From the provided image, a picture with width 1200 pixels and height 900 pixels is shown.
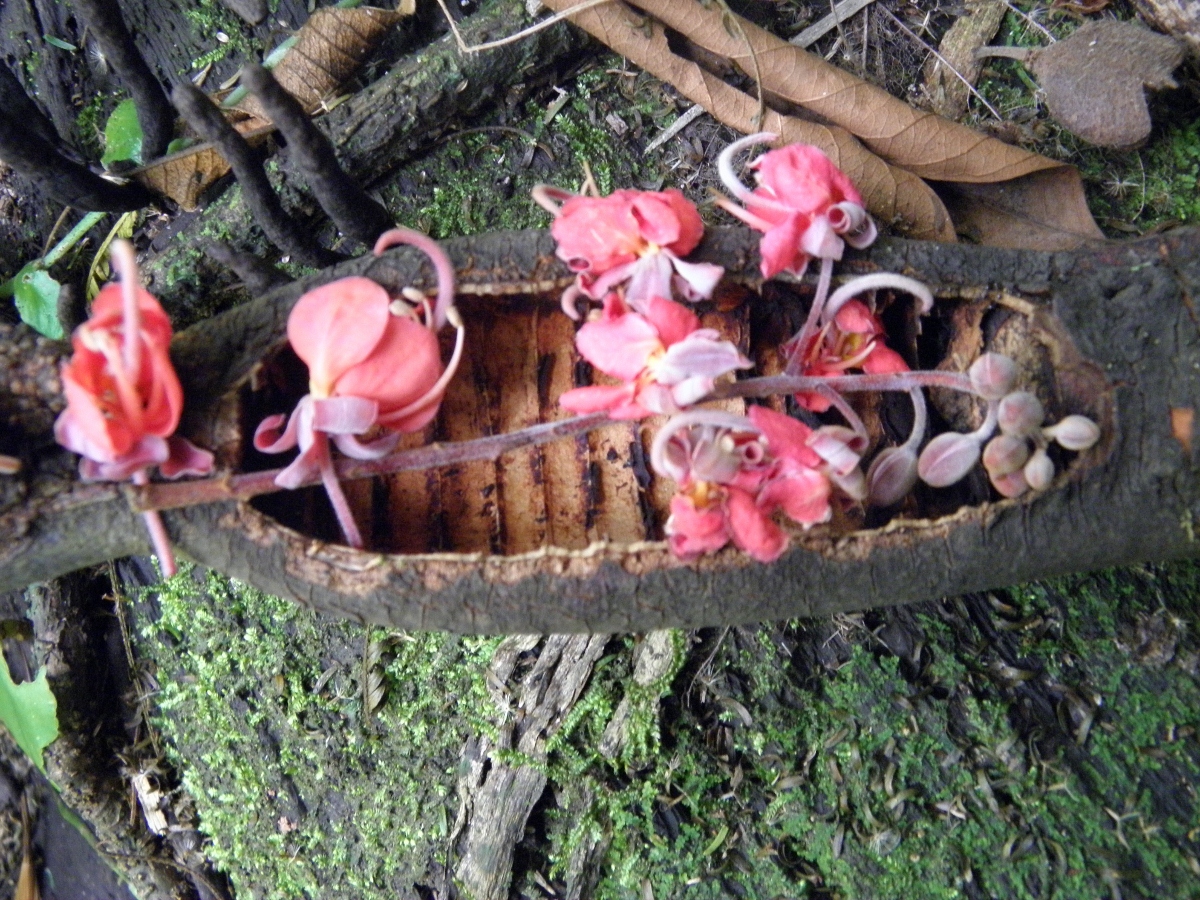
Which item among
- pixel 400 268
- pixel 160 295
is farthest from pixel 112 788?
pixel 400 268

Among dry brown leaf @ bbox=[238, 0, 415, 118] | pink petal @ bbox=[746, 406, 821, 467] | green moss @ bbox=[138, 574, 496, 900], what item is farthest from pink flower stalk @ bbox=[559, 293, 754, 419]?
dry brown leaf @ bbox=[238, 0, 415, 118]

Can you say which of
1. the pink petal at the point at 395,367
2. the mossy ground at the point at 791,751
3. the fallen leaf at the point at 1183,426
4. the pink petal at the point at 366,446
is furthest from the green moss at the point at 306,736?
the fallen leaf at the point at 1183,426

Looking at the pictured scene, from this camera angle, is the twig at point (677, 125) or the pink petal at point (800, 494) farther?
the twig at point (677, 125)

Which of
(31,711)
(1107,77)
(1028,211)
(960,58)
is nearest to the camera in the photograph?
(1107,77)

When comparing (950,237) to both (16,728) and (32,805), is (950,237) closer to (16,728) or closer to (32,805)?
(16,728)

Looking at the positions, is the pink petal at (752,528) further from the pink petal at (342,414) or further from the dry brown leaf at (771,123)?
the dry brown leaf at (771,123)

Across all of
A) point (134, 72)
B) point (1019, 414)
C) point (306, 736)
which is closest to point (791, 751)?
point (1019, 414)

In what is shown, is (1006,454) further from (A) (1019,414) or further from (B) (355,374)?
(B) (355,374)
